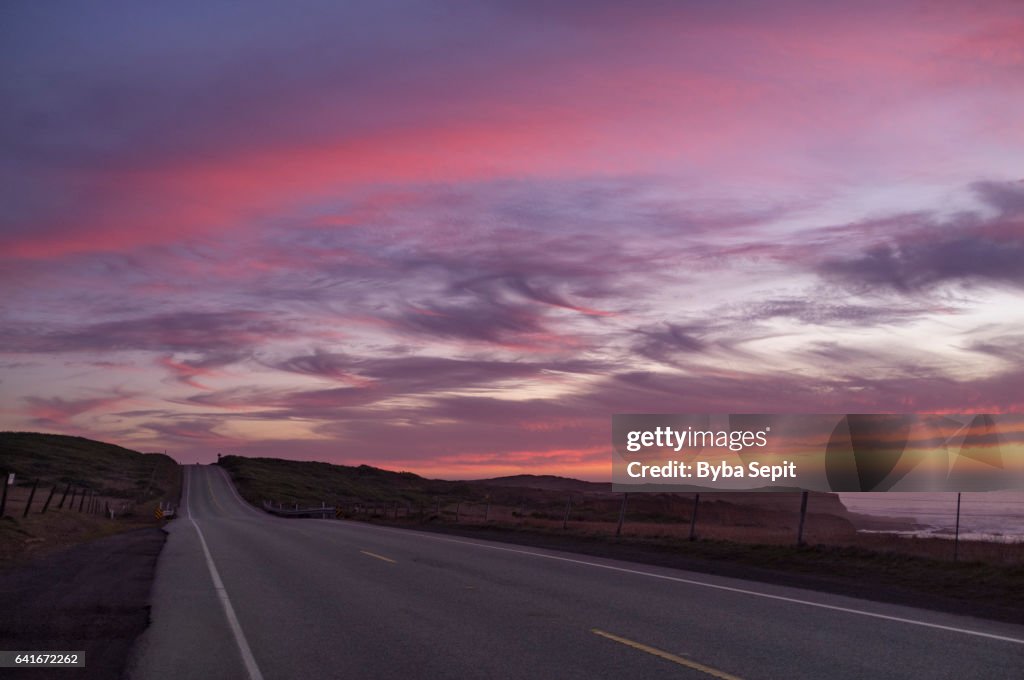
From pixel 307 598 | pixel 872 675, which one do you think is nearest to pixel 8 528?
pixel 307 598

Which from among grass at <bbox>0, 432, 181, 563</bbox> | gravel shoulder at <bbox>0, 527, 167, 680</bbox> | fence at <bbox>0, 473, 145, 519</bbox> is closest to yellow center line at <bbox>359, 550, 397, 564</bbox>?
gravel shoulder at <bbox>0, 527, 167, 680</bbox>

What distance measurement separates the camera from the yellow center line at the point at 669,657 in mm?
8422

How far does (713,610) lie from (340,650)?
575 cm

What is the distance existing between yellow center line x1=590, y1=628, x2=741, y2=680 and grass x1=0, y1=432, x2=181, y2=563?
757 inches

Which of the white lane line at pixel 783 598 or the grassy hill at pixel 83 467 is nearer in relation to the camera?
the white lane line at pixel 783 598

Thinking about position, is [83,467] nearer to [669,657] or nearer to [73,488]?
[73,488]

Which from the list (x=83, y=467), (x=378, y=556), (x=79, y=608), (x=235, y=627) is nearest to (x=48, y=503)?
(x=378, y=556)

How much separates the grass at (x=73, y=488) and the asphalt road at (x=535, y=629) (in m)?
13.5

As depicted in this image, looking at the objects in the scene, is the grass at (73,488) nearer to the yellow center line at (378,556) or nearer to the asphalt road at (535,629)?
the yellow center line at (378,556)

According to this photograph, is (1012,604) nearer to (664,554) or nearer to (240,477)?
(664,554)

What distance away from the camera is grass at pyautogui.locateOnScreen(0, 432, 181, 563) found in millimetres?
31294

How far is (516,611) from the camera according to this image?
12508 millimetres

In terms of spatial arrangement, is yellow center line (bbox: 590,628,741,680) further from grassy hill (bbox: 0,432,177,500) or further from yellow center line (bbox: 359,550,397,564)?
grassy hill (bbox: 0,432,177,500)

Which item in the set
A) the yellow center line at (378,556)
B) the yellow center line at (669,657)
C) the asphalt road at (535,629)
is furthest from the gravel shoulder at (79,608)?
the yellow center line at (669,657)
